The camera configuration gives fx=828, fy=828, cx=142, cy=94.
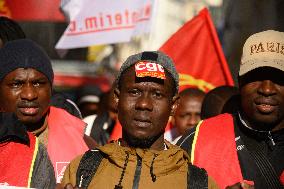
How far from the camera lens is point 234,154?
4.32 meters

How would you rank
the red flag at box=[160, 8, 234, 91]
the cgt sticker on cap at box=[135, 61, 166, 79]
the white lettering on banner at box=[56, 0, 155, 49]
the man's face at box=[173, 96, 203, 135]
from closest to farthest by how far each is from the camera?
1. the cgt sticker on cap at box=[135, 61, 166, 79]
2. the man's face at box=[173, 96, 203, 135]
3. the red flag at box=[160, 8, 234, 91]
4. the white lettering on banner at box=[56, 0, 155, 49]

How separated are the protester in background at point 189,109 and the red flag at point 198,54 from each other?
244 mm

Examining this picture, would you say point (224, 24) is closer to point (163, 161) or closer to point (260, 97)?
point (260, 97)

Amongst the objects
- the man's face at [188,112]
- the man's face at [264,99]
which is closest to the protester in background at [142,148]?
the man's face at [264,99]

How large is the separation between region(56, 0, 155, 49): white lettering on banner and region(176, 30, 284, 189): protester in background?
125 inches

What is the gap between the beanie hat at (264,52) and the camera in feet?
14.4

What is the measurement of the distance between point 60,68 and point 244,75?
1801 centimetres

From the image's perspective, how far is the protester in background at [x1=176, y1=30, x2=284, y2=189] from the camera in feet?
14.0

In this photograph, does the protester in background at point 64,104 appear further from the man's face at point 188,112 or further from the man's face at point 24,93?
the man's face at point 188,112

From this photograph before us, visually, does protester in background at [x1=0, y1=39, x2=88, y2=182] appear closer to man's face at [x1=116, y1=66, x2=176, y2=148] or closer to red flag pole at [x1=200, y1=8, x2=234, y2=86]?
man's face at [x1=116, y1=66, x2=176, y2=148]

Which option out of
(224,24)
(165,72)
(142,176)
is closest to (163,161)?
(142,176)

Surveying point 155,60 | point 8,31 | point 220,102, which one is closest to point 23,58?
point 155,60

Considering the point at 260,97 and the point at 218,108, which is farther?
the point at 218,108

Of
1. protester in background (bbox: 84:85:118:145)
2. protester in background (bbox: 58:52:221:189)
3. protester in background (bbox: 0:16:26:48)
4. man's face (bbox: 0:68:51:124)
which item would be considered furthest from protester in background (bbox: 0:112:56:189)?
protester in background (bbox: 84:85:118:145)
